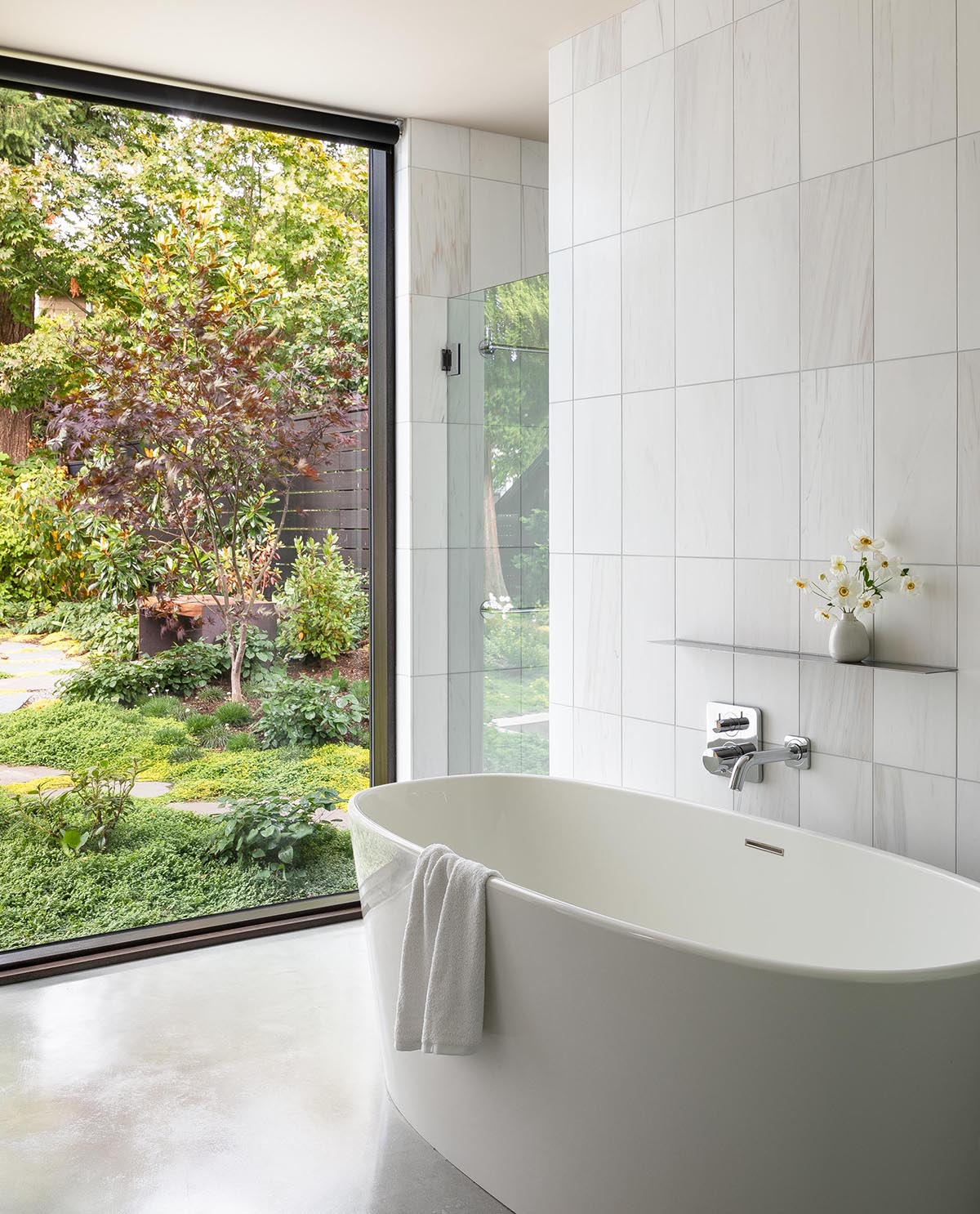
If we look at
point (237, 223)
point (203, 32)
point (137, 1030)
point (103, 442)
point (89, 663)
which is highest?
point (203, 32)

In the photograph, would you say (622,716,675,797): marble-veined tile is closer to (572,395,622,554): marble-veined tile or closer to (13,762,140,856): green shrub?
(572,395,622,554): marble-veined tile

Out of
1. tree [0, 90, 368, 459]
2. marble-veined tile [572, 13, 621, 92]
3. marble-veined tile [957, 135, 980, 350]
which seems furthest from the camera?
tree [0, 90, 368, 459]

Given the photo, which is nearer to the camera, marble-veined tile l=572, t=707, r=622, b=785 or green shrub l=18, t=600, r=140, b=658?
marble-veined tile l=572, t=707, r=622, b=785

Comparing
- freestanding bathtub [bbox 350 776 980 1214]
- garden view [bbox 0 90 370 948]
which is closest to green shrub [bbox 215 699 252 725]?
garden view [bbox 0 90 370 948]

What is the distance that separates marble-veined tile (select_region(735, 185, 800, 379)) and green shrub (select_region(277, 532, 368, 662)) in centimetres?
188

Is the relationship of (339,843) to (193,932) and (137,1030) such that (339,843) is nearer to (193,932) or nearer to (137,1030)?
(193,932)

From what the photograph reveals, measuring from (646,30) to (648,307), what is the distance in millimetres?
753

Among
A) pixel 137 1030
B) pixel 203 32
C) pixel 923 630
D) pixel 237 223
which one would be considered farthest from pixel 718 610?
pixel 237 223

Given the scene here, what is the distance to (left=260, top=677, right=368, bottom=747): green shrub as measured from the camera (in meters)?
4.25

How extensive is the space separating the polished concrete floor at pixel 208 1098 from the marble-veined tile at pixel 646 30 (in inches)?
109

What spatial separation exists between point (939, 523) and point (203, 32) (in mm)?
2469

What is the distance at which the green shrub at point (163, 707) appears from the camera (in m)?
4.11

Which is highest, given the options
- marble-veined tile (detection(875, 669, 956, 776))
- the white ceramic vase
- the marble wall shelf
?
the white ceramic vase

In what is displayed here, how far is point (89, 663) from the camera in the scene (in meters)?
4.02
